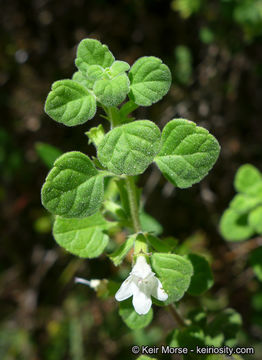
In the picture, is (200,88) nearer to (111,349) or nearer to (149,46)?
(149,46)

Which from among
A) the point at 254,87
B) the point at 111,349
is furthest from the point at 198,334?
the point at 254,87

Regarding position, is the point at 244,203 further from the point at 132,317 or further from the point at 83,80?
the point at 83,80

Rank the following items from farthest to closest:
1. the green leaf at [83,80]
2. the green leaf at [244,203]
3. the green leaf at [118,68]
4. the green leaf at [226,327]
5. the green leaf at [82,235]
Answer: the green leaf at [244,203]
the green leaf at [226,327]
the green leaf at [82,235]
the green leaf at [83,80]
the green leaf at [118,68]

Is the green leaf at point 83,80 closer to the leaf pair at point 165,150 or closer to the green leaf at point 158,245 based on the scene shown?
the leaf pair at point 165,150

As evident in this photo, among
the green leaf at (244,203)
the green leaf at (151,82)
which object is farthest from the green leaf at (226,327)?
the green leaf at (151,82)

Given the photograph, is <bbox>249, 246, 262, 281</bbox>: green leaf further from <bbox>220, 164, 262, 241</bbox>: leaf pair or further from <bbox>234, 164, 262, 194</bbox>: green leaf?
<bbox>234, 164, 262, 194</bbox>: green leaf

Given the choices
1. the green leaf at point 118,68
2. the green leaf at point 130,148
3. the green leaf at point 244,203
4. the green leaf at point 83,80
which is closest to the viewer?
the green leaf at point 130,148

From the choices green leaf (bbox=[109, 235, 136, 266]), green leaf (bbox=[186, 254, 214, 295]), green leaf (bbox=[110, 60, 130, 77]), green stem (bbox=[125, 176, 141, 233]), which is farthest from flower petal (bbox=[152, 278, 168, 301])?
green leaf (bbox=[110, 60, 130, 77])
